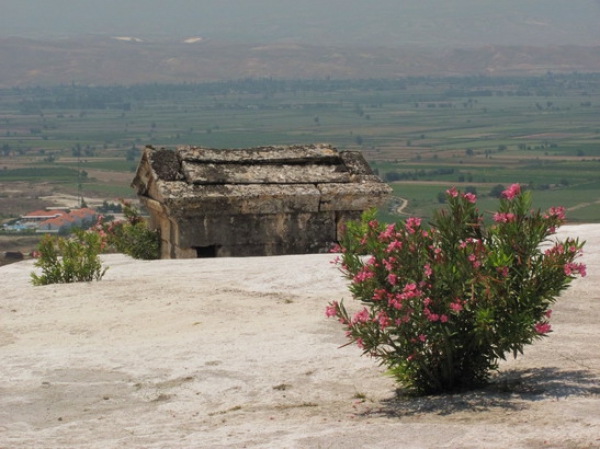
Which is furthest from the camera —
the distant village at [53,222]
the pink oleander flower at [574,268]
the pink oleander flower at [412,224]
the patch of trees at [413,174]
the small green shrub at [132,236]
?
the patch of trees at [413,174]

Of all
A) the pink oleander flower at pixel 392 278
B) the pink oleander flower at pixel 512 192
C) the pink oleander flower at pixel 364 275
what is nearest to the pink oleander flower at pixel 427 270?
the pink oleander flower at pixel 392 278

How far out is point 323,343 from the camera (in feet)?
25.4

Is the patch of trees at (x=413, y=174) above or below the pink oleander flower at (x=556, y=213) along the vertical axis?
below

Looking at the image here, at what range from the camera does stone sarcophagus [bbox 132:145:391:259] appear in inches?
479

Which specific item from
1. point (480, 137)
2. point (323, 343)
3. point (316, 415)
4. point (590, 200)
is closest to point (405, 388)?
point (316, 415)

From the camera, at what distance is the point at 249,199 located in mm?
12172

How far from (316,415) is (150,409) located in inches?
38.2

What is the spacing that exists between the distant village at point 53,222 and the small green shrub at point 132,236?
102 ft

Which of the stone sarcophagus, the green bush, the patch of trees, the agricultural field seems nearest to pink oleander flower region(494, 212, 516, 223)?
the green bush

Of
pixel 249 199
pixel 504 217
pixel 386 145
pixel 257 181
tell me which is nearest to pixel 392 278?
pixel 504 217

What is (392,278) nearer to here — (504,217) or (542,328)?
(504,217)

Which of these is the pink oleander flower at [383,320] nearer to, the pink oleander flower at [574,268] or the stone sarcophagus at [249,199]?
the pink oleander flower at [574,268]

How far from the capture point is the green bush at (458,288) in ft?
20.4

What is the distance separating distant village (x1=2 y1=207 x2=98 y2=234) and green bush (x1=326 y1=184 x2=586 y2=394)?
3879cm
